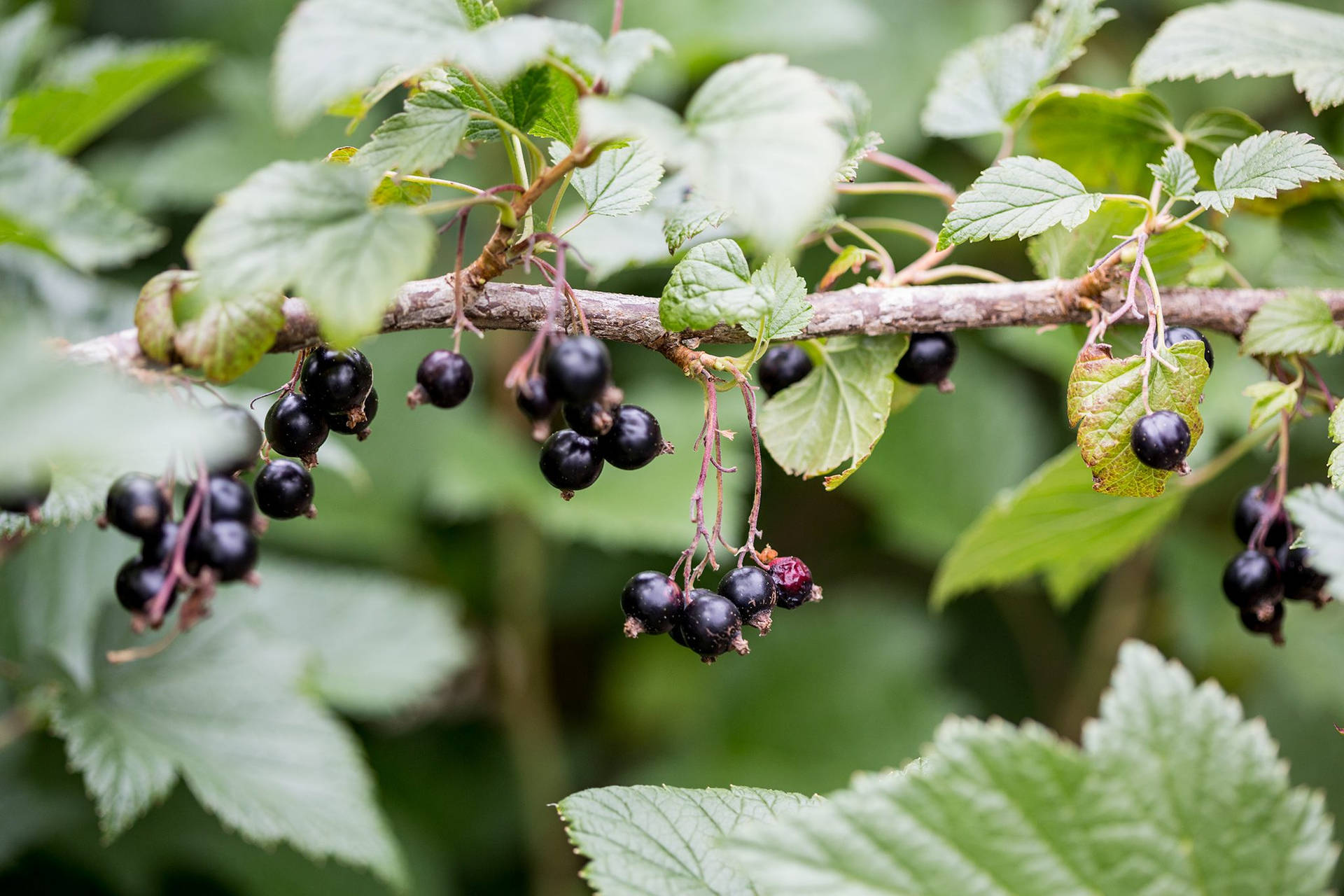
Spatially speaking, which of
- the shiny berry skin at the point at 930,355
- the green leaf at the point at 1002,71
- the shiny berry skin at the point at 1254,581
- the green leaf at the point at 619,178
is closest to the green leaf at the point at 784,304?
the green leaf at the point at 619,178

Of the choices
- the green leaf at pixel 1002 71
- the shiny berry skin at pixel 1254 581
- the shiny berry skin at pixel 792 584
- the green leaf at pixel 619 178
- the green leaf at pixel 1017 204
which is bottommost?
the shiny berry skin at pixel 792 584

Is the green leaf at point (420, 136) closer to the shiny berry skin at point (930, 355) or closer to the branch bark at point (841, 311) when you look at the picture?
the branch bark at point (841, 311)

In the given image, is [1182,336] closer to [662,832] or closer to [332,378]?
[662,832]

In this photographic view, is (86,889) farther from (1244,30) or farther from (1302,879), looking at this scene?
(1244,30)

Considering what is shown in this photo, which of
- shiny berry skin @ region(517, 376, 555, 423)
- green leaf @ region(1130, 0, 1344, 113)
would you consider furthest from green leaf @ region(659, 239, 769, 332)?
green leaf @ region(1130, 0, 1344, 113)


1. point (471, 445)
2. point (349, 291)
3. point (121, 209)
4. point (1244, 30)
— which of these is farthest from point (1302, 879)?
point (471, 445)

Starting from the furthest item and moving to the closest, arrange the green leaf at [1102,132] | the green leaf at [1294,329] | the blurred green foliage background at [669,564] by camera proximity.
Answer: the blurred green foliage background at [669,564] → the green leaf at [1102,132] → the green leaf at [1294,329]

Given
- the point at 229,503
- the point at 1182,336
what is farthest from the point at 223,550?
the point at 1182,336
